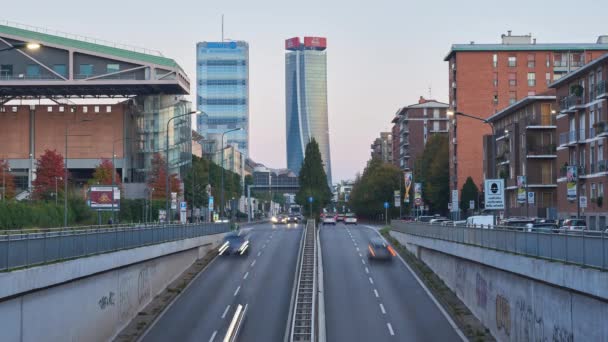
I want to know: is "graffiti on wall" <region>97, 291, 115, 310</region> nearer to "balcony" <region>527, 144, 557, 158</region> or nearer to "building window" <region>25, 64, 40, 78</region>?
"balcony" <region>527, 144, 557, 158</region>

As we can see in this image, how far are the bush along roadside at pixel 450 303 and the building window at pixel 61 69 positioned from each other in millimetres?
60063

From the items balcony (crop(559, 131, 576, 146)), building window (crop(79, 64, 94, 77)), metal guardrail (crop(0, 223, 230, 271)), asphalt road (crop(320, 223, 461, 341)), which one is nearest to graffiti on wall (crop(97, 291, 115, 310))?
metal guardrail (crop(0, 223, 230, 271))

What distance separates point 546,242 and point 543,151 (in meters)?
71.3

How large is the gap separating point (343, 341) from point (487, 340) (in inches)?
244

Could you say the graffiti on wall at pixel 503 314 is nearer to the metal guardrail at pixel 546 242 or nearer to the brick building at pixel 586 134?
the metal guardrail at pixel 546 242

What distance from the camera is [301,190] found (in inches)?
6786

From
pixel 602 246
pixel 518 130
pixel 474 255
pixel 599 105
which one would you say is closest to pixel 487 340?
pixel 474 255

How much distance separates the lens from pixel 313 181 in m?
172

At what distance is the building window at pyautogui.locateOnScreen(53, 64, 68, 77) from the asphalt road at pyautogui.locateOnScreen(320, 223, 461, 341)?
2188 inches

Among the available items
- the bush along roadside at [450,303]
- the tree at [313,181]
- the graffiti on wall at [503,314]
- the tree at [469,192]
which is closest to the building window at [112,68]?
the tree at [469,192]

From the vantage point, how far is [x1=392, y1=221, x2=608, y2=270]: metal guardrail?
914 inches

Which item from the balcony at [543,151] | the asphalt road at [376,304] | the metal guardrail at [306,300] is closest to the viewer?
the metal guardrail at [306,300]

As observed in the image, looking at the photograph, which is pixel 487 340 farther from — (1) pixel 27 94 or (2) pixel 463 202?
(1) pixel 27 94

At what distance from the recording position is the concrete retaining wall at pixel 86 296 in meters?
26.2
